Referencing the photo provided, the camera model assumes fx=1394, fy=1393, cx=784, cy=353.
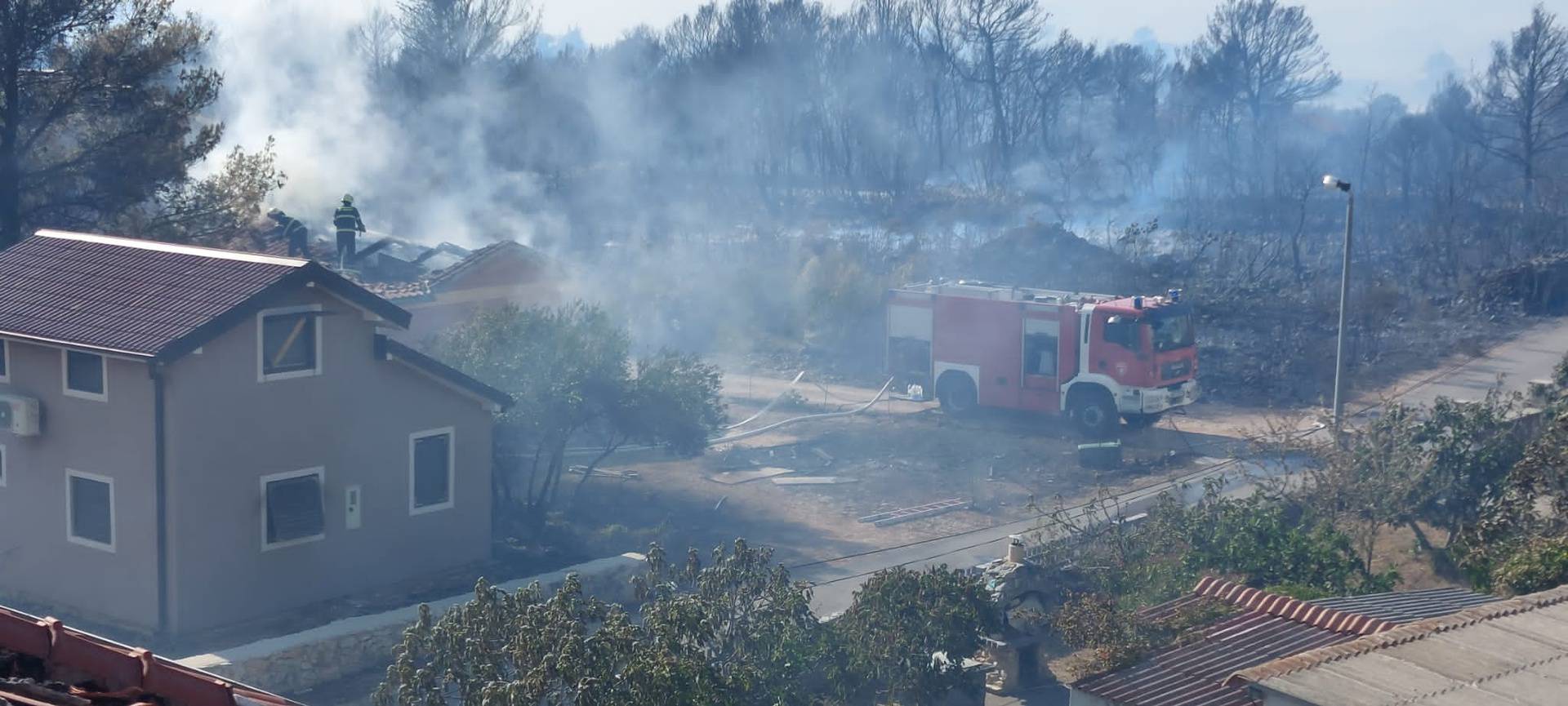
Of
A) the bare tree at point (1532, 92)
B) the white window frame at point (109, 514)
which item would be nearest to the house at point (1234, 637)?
the white window frame at point (109, 514)

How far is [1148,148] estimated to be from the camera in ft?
177

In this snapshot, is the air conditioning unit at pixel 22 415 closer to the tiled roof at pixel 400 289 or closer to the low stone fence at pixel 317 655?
the low stone fence at pixel 317 655

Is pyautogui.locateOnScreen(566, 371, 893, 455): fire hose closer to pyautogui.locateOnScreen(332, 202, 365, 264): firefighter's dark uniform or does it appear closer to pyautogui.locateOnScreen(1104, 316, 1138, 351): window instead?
pyautogui.locateOnScreen(332, 202, 365, 264): firefighter's dark uniform

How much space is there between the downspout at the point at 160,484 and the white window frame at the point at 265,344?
882 mm

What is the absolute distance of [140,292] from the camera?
12875 millimetres

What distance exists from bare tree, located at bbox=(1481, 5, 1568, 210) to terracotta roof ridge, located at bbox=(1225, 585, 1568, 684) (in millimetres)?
41095

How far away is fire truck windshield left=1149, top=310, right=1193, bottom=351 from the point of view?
69.7 feet

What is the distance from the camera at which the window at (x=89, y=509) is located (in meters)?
12.2

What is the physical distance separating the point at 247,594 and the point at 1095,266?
2502cm

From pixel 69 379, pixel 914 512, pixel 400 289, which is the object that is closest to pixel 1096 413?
pixel 914 512

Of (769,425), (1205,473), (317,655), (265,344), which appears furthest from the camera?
(769,425)

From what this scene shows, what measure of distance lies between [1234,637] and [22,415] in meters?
10.3

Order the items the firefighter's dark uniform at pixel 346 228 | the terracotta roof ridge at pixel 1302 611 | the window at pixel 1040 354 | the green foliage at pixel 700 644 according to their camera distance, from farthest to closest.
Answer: the window at pixel 1040 354
the firefighter's dark uniform at pixel 346 228
the terracotta roof ridge at pixel 1302 611
the green foliage at pixel 700 644

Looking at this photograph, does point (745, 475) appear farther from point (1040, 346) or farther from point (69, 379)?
point (69, 379)
